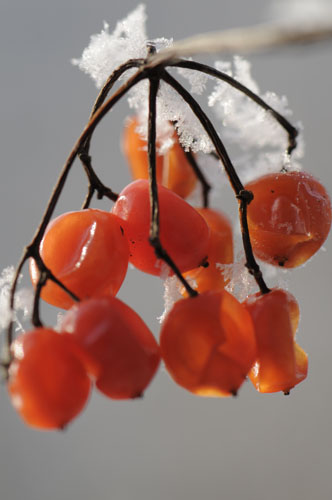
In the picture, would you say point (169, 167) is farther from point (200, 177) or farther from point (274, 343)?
point (274, 343)

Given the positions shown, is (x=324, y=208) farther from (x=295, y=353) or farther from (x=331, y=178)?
(x=331, y=178)

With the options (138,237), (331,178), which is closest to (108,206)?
(331,178)

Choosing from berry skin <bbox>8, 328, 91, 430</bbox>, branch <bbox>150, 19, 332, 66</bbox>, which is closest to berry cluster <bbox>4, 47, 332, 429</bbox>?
berry skin <bbox>8, 328, 91, 430</bbox>

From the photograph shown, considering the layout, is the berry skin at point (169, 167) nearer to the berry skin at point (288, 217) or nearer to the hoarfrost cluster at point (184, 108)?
the hoarfrost cluster at point (184, 108)

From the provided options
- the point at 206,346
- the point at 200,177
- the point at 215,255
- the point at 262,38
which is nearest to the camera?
the point at 262,38

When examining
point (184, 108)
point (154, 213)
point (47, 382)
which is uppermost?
point (184, 108)

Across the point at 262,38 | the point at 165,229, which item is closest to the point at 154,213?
the point at 165,229

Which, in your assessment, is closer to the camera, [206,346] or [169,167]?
[206,346]
